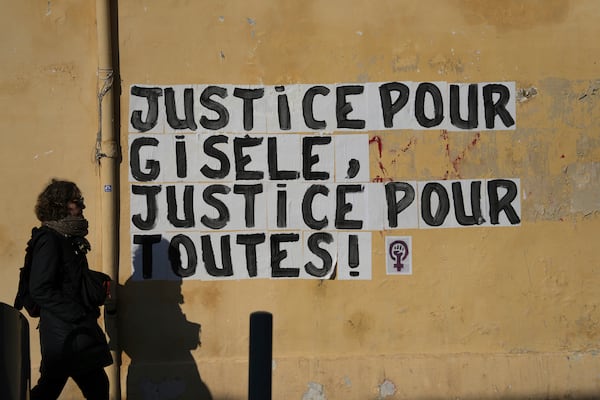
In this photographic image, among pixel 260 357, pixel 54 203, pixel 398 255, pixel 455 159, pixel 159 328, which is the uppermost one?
pixel 455 159

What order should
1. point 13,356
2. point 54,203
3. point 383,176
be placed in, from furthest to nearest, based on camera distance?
point 383,176, point 54,203, point 13,356

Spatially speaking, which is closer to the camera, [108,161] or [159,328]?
[108,161]

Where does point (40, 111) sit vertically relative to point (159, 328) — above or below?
above

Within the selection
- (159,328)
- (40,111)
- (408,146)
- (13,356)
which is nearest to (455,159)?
(408,146)

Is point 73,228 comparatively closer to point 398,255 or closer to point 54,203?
point 54,203

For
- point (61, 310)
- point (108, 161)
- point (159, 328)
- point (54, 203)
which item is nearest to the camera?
point (61, 310)

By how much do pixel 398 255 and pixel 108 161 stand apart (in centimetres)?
234

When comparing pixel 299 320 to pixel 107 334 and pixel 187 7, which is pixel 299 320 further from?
pixel 187 7

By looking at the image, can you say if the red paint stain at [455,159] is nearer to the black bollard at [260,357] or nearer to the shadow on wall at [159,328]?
the shadow on wall at [159,328]

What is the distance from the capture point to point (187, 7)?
6.84m

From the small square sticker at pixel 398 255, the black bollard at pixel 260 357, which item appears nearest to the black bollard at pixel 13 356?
the black bollard at pixel 260 357

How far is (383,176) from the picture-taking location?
6.93m

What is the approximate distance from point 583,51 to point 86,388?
4495 millimetres

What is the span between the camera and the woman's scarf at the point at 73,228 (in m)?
5.60
